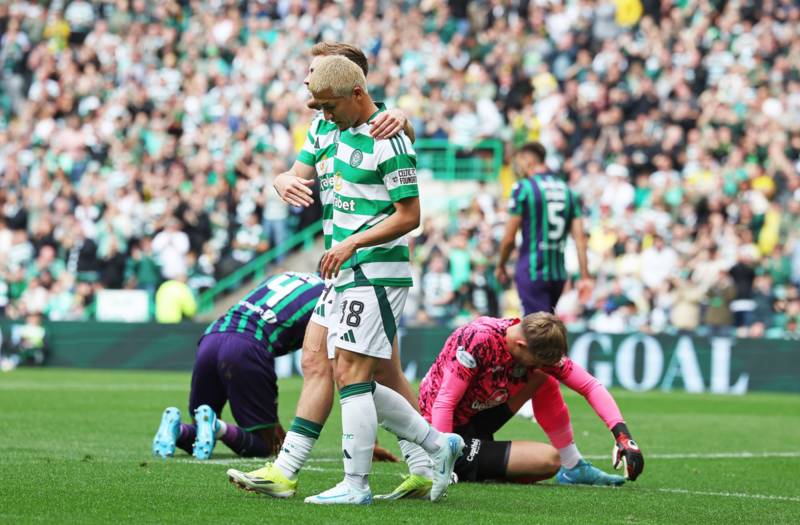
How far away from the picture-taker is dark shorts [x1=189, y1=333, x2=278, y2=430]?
30.0 feet

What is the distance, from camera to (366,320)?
6.73m

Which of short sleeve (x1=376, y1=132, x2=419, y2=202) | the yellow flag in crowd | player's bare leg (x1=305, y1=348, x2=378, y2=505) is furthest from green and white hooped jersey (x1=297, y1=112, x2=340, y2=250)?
the yellow flag in crowd

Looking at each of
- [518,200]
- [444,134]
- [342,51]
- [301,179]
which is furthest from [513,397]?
[444,134]

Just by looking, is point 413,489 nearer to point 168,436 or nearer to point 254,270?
point 168,436

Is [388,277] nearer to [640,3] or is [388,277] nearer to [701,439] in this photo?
[701,439]

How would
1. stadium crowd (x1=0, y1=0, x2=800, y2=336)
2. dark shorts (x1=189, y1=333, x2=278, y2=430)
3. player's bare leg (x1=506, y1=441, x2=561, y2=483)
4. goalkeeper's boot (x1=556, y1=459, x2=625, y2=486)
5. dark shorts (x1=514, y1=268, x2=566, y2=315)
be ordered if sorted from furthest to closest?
stadium crowd (x1=0, y1=0, x2=800, y2=336) → dark shorts (x1=514, y1=268, x2=566, y2=315) → dark shorts (x1=189, y1=333, x2=278, y2=430) → goalkeeper's boot (x1=556, y1=459, x2=625, y2=486) → player's bare leg (x1=506, y1=441, x2=561, y2=483)

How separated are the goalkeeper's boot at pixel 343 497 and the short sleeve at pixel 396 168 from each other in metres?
1.38

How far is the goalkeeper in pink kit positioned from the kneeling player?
4.26 ft

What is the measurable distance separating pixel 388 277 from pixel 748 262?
46.8 ft

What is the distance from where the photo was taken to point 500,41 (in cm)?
2600

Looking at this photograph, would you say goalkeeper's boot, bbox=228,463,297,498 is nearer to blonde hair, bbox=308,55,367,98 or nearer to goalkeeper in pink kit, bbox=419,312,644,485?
goalkeeper in pink kit, bbox=419,312,644,485

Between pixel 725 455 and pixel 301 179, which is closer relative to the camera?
pixel 301 179

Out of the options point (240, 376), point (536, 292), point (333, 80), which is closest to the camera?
point (333, 80)

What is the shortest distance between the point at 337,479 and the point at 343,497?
1.25 metres
